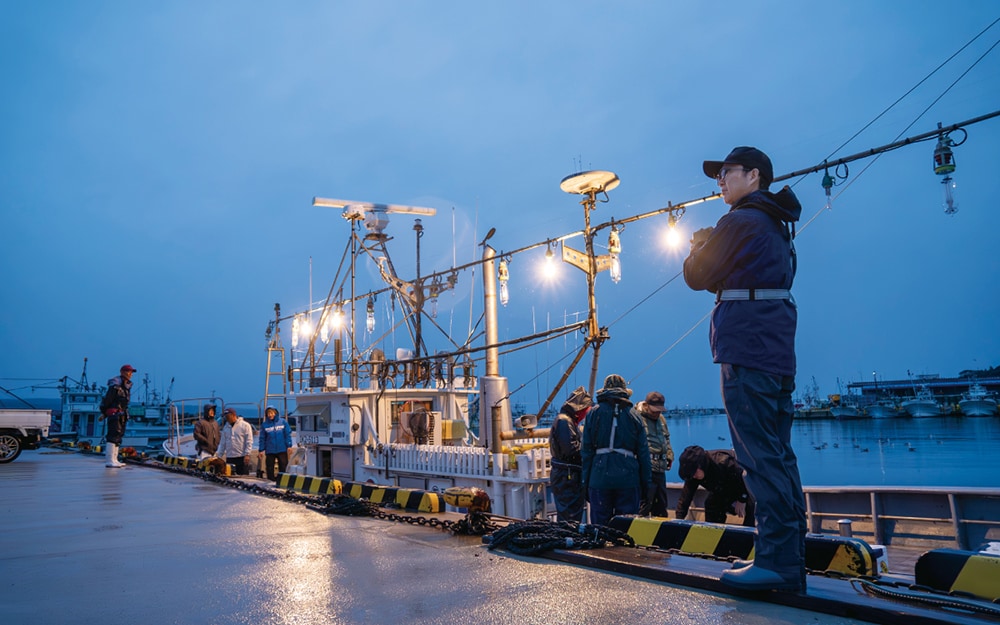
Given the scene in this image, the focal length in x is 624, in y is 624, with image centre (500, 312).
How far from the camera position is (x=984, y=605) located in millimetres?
2320

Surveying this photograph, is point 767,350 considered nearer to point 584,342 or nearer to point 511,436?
point 584,342

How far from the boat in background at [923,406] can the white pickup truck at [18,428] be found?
134977mm

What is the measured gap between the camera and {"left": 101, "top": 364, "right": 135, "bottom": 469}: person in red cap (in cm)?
1255

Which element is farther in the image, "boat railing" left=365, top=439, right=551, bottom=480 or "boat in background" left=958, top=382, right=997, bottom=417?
"boat in background" left=958, top=382, right=997, bottom=417

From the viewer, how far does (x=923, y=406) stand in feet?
387

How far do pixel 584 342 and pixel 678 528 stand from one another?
26.1ft

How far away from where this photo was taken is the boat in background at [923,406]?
116 m

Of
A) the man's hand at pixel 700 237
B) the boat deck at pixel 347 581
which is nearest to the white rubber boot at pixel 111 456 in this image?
the boat deck at pixel 347 581

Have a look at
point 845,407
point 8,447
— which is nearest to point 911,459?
point 8,447

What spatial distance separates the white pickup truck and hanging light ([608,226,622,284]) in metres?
12.8

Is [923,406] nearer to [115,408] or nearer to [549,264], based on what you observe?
[549,264]

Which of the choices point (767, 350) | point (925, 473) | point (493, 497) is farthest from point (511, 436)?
point (925, 473)

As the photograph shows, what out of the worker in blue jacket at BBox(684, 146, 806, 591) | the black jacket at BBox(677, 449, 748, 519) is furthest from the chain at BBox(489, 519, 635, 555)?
the black jacket at BBox(677, 449, 748, 519)

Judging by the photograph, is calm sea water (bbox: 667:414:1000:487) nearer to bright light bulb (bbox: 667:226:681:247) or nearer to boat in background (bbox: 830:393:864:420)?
bright light bulb (bbox: 667:226:681:247)
